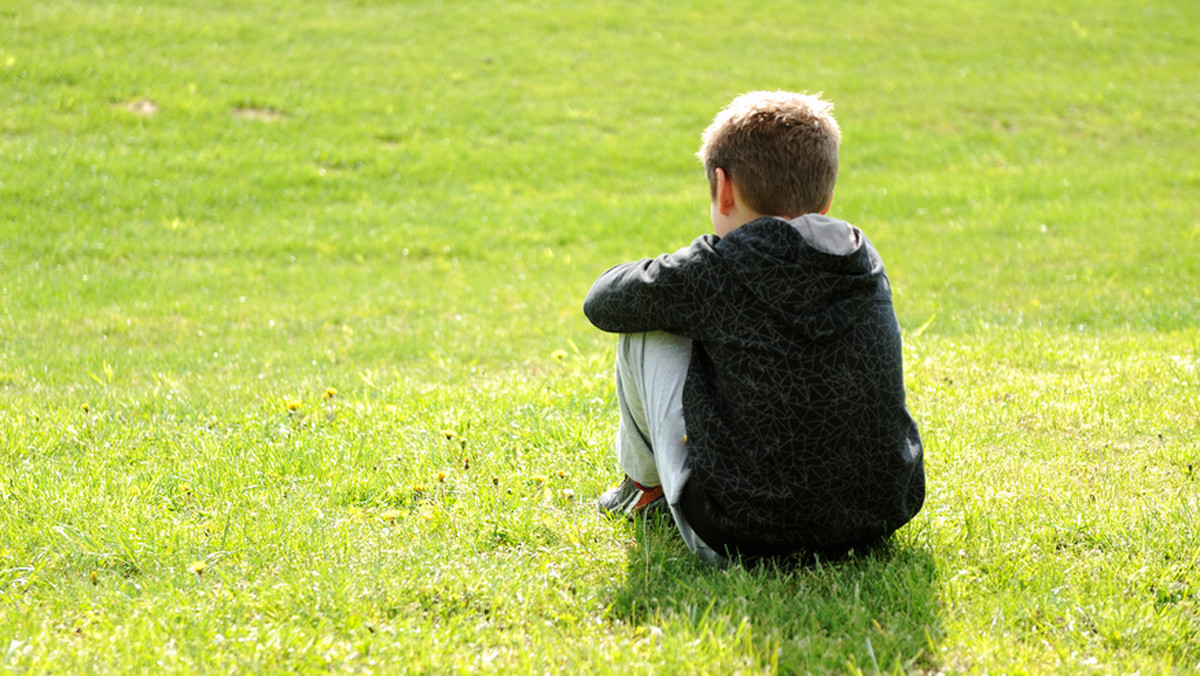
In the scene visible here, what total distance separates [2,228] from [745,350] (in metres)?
11.5

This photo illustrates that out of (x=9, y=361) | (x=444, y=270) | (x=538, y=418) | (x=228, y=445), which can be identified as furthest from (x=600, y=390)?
(x=444, y=270)

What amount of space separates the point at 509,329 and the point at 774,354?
242 inches

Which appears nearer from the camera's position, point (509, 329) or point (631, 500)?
point (631, 500)

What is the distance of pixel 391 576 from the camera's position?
293cm

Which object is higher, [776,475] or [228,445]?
[776,475]

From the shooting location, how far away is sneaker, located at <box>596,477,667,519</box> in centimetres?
335

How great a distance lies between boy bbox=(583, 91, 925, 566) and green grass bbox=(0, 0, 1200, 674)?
272 millimetres

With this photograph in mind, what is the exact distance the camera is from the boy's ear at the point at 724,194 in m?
2.82

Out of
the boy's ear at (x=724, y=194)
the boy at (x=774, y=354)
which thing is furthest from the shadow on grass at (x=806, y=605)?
the boy's ear at (x=724, y=194)

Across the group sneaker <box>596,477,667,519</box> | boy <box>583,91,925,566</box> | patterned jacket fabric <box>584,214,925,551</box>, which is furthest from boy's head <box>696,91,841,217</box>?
sneaker <box>596,477,667,519</box>

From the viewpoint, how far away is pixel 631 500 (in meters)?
3.47

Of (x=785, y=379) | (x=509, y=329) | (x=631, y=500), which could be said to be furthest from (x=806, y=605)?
(x=509, y=329)

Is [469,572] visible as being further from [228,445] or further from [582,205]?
[582,205]

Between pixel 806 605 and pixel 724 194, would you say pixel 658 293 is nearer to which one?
pixel 724 194
